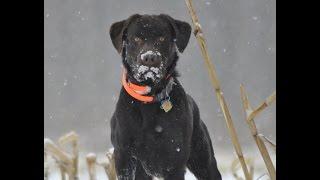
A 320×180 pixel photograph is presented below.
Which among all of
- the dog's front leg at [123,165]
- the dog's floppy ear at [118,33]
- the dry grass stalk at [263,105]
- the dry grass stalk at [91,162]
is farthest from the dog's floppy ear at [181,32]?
the dry grass stalk at [263,105]

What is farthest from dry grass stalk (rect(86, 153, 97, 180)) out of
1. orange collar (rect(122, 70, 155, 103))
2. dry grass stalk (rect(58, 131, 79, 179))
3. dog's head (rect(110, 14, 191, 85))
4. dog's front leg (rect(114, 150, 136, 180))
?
dog's head (rect(110, 14, 191, 85))

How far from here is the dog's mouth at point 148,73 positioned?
464 centimetres

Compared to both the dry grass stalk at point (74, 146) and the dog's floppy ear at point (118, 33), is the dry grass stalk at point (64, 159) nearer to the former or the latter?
the dry grass stalk at point (74, 146)

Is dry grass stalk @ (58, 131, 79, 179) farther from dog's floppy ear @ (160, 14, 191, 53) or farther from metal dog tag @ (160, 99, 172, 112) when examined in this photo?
dog's floppy ear @ (160, 14, 191, 53)

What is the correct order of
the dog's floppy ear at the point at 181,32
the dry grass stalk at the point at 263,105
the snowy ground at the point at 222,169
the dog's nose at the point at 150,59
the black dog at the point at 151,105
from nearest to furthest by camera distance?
the dry grass stalk at the point at 263,105
the dog's nose at the point at 150,59
the black dog at the point at 151,105
the dog's floppy ear at the point at 181,32
the snowy ground at the point at 222,169

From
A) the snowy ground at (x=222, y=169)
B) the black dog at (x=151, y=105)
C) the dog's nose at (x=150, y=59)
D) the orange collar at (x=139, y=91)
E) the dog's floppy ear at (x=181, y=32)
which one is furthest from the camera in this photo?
the snowy ground at (x=222, y=169)
